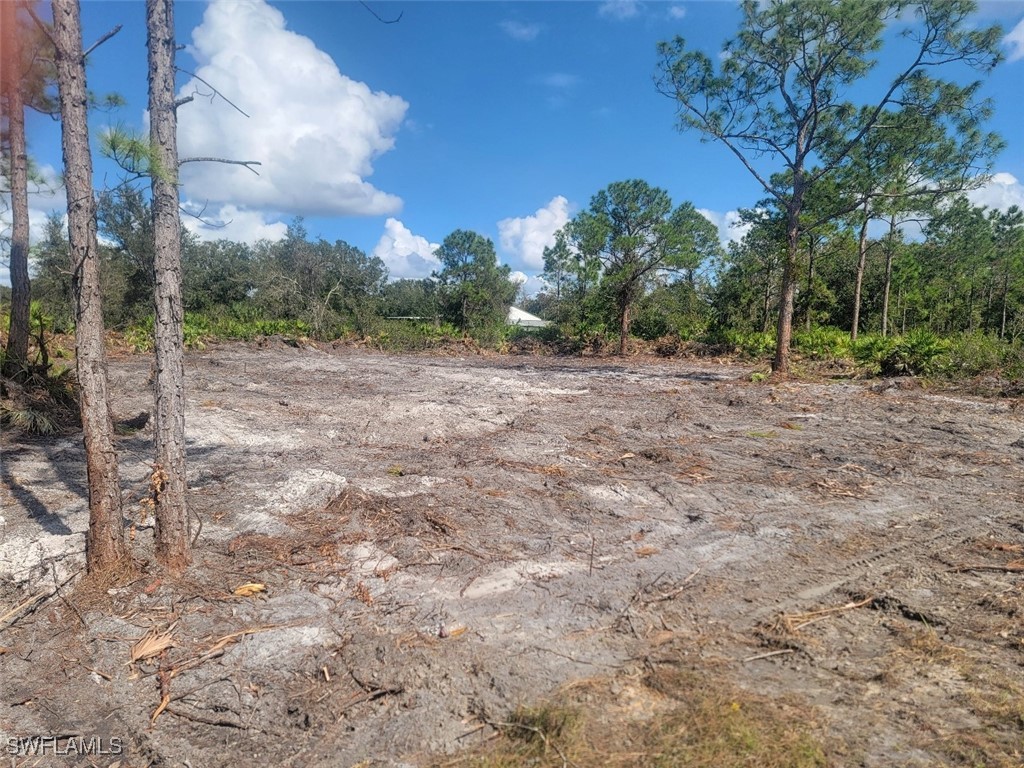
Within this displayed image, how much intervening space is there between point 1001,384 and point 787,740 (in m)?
11.8

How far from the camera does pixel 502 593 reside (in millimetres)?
3410

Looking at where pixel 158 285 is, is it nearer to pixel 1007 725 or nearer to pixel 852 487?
pixel 1007 725

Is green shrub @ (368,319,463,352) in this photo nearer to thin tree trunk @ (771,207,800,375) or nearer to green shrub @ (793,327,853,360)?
green shrub @ (793,327,853,360)

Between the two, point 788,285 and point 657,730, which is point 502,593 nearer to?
point 657,730

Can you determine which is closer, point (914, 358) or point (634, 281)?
point (914, 358)

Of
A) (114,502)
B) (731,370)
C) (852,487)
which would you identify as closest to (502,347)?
(731,370)

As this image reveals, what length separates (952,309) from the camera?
30.6 m

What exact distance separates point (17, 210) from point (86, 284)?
6.66 meters

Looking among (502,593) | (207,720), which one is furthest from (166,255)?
(502,593)

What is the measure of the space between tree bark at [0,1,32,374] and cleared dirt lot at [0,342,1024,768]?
1.89 metres

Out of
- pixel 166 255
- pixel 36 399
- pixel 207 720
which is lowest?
pixel 207 720

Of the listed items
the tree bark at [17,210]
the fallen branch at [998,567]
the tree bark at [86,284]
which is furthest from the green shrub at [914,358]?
the tree bark at [17,210]

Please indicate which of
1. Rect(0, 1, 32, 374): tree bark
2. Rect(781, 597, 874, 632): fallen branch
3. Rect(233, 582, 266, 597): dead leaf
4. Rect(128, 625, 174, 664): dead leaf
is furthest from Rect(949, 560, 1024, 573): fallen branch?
Rect(0, 1, 32, 374): tree bark

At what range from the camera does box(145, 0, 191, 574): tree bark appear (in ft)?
10.5
